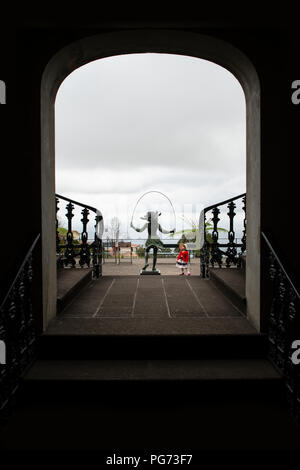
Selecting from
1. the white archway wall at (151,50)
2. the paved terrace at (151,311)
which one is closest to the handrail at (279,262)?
the white archway wall at (151,50)

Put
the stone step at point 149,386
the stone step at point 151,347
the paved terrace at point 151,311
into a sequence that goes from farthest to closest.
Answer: the paved terrace at point 151,311 → the stone step at point 151,347 → the stone step at point 149,386

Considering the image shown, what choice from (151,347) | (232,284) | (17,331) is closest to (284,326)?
(151,347)

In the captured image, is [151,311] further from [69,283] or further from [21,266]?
A: [21,266]

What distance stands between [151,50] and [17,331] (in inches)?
→ 142

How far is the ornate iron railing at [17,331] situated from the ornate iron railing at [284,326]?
234 centimetres

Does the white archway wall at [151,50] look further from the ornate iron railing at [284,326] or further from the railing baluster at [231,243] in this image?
the railing baluster at [231,243]

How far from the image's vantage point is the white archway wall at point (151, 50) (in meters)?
2.95

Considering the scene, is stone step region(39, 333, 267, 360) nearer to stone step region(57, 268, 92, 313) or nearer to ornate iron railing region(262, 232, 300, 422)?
ornate iron railing region(262, 232, 300, 422)

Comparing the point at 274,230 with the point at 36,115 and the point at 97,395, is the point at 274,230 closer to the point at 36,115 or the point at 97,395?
the point at 97,395

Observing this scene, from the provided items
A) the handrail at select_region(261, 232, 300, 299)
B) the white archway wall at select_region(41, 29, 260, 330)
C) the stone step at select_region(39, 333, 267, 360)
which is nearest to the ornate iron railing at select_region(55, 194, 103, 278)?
the white archway wall at select_region(41, 29, 260, 330)

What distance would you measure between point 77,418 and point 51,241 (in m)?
1.91

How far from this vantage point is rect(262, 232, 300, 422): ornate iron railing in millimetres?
2213

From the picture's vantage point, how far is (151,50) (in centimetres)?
340
